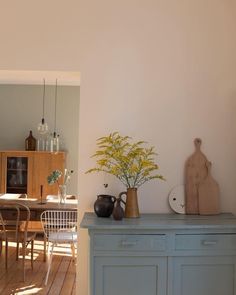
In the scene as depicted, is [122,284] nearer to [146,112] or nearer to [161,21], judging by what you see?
[146,112]

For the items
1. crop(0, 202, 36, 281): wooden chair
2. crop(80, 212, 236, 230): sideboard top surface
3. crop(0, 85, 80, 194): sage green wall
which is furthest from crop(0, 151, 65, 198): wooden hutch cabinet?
crop(80, 212, 236, 230): sideboard top surface

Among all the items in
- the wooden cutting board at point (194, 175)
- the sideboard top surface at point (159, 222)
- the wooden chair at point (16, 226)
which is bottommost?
the wooden chair at point (16, 226)

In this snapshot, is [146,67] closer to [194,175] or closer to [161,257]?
[194,175]

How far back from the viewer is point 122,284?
2.73 m

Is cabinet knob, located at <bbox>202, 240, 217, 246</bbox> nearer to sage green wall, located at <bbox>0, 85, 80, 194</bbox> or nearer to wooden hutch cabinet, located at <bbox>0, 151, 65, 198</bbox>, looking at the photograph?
wooden hutch cabinet, located at <bbox>0, 151, 65, 198</bbox>

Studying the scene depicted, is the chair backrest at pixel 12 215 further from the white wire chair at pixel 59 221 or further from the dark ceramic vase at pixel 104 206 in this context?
the dark ceramic vase at pixel 104 206

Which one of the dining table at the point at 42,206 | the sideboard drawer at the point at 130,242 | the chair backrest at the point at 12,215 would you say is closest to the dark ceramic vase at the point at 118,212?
the sideboard drawer at the point at 130,242

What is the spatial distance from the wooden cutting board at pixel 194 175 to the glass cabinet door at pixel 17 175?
173 inches

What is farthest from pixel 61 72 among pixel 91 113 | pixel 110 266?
pixel 110 266

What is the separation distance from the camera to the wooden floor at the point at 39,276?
4234 millimetres

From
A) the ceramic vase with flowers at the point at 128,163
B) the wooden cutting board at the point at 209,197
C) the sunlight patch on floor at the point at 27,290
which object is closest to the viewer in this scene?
the ceramic vase with flowers at the point at 128,163

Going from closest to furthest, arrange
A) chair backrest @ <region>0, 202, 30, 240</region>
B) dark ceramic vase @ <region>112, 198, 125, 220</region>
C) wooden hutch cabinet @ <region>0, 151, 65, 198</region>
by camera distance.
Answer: dark ceramic vase @ <region>112, 198, 125, 220</region>, chair backrest @ <region>0, 202, 30, 240</region>, wooden hutch cabinet @ <region>0, 151, 65, 198</region>

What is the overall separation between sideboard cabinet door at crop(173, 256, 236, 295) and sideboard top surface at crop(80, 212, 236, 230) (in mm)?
228

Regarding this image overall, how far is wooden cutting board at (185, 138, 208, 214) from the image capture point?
3.21 meters
